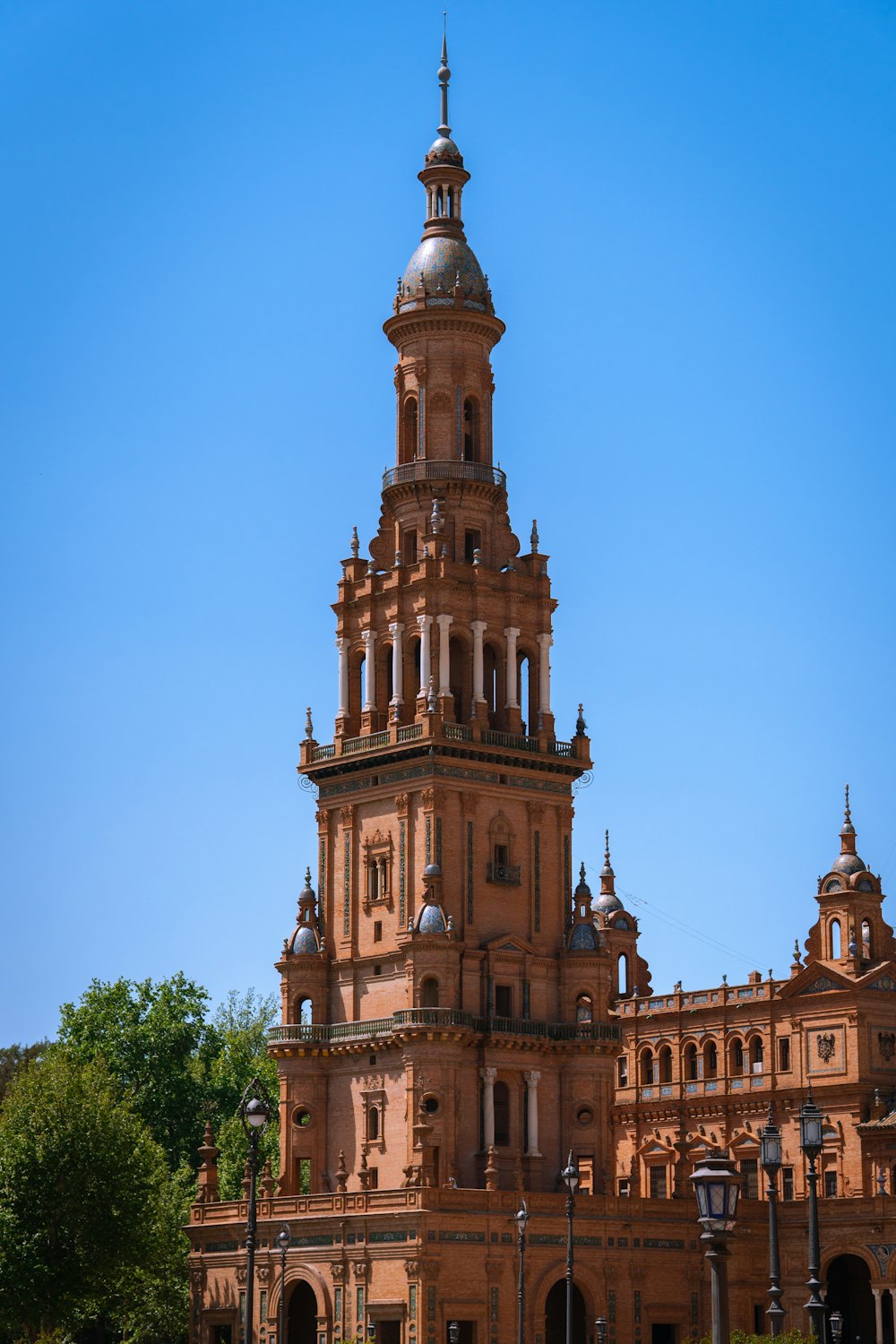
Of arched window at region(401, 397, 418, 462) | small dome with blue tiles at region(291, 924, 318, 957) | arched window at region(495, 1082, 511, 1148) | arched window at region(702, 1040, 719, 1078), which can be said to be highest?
arched window at region(401, 397, 418, 462)

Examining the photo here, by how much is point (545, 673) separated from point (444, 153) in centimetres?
2346

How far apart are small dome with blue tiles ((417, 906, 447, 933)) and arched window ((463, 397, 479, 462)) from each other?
20.6 metres

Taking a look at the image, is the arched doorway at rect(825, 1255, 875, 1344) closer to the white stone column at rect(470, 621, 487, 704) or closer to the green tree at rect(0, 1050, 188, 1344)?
the white stone column at rect(470, 621, 487, 704)

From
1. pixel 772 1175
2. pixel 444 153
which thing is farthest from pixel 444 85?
pixel 772 1175

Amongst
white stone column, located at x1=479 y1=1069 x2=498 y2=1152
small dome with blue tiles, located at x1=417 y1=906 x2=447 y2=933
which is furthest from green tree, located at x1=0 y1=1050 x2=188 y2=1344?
small dome with blue tiles, located at x1=417 y1=906 x2=447 y2=933

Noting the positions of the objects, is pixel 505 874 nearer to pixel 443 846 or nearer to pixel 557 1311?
pixel 443 846

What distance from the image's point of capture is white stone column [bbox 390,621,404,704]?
9188 centimetres

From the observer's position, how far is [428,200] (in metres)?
99.8

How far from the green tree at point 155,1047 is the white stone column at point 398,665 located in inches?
1067

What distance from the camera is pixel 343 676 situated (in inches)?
3760

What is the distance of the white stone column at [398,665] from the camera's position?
91.9 metres

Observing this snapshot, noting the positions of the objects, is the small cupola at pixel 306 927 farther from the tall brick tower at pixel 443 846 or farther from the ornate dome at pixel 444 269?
the ornate dome at pixel 444 269

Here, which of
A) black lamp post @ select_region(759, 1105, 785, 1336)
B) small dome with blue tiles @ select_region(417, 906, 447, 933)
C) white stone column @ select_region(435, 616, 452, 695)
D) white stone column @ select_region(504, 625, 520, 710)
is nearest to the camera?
black lamp post @ select_region(759, 1105, 785, 1336)

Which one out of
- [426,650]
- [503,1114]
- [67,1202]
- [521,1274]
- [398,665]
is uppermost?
[426,650]
